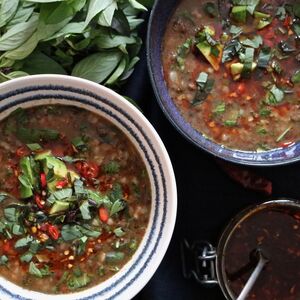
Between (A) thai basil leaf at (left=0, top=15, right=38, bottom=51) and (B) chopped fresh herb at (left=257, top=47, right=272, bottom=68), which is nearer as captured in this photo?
(A) thai basil leaf at (left=0, top=15, right=38, bottom=51)

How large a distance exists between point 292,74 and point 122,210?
2.14 feet

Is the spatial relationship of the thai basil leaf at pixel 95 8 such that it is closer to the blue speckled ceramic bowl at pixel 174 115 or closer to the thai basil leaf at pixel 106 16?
the thai basil leaf at pixel 106 16

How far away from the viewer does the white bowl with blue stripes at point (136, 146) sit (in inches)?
80.4

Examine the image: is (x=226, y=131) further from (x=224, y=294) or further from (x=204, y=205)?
(x=224, y=294)

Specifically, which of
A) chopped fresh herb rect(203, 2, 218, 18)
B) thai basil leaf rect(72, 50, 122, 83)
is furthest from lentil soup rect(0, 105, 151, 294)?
chopped fresh herb rect(203, 2, 218, 18)

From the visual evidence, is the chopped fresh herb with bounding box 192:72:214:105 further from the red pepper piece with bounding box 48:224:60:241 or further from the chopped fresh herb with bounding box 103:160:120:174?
the red pepper piece with bounding box 48:224:60:241

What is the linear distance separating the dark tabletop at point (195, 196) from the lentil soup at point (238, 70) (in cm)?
13

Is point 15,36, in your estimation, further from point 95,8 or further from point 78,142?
point 78,142

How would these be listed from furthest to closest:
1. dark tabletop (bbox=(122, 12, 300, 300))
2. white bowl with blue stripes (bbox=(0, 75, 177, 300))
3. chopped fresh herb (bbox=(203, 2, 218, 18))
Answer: dark tabletop (bbox=(122, 12, 300, 300))
chopped fresh herb (bbox=(203, 2, 218, 18))
white bowl with blue stripes (bbox=(0, 75, 177, 300))

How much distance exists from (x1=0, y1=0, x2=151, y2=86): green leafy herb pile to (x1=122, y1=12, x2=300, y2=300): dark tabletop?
0.68 feet

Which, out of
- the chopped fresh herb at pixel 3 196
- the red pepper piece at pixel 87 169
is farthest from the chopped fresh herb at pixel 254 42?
the chopped fresh herb at pixel 3 196

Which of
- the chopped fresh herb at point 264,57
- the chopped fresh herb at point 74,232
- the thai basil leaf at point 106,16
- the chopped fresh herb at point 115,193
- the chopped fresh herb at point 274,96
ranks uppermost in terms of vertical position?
the thai basil leaf at point 106,16

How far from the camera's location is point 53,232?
7.01 feet

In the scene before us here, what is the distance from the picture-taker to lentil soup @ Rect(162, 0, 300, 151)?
7.31 feet
